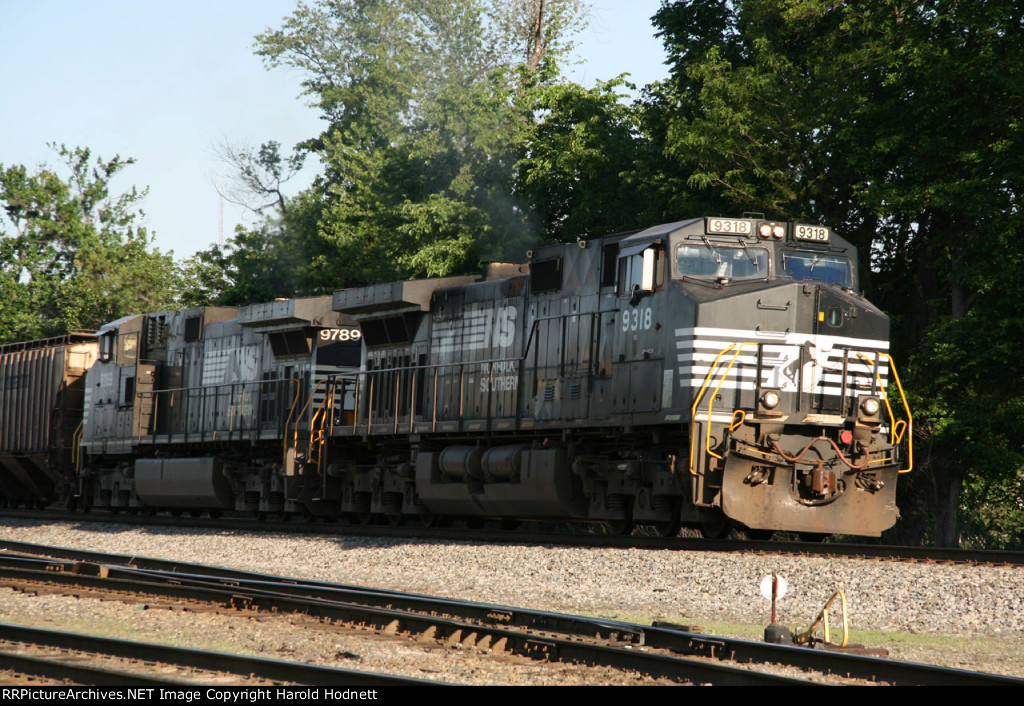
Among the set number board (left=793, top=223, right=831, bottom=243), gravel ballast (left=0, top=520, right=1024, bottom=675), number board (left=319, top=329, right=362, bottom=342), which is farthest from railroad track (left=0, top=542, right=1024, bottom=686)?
number board (left=319, top=329, right=362, bottom=342)

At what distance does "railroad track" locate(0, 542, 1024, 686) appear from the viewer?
21.9 feet

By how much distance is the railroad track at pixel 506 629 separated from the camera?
21.9 ft

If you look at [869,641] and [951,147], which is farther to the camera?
[951,147]

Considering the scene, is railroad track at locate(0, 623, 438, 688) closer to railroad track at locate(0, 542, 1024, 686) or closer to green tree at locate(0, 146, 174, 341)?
railroad track at locate(0, 542, 1024, 686)

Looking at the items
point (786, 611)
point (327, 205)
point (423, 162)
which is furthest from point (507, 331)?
point (327, 205)

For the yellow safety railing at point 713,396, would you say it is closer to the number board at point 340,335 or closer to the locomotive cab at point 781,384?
the locomotive cab at point 781,384

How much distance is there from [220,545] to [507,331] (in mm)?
5276

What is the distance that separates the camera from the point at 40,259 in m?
49.8

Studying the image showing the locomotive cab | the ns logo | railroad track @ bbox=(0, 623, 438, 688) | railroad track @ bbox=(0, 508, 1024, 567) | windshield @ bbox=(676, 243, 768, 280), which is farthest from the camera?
the ns logo

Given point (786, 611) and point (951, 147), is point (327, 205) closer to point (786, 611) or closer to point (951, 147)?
point (951, 147)

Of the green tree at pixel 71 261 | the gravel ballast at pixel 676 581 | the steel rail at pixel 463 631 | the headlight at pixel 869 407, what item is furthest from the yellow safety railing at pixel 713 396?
the green tree at pixel 71 261

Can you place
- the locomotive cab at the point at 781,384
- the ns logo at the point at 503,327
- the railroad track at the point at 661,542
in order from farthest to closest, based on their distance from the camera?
the ns logo at the point at 503,327, the locomotive cab at the point at 781,384, the railroad track at the point at 661,542

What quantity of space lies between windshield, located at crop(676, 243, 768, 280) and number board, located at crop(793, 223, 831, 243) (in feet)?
1.58

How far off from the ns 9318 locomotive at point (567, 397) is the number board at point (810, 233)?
27 mm
